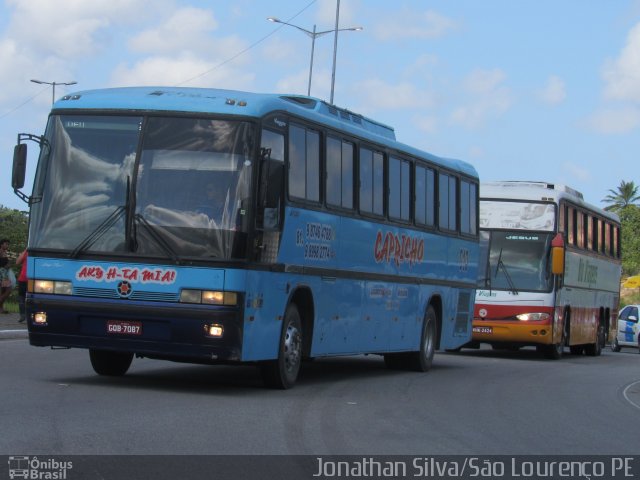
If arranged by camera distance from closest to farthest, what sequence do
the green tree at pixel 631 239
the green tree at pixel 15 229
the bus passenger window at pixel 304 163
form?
1. the bus passenger window at pixel 304 163
2. the green tree at pixel 15 229
3. the green tree at pixel 631 239

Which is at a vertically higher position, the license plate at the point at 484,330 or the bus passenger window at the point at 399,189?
the bus passenger window at the point at 399,189

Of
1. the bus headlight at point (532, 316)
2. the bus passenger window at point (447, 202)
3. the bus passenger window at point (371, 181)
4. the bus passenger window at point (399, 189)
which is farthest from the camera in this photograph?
the bus headlight at point (532, 316)

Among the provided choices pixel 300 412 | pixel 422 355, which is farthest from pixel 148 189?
pixel 422 355

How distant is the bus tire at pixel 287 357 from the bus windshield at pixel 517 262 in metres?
12.9

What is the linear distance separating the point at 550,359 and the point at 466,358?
2.67 m

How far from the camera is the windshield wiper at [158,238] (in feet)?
44.9

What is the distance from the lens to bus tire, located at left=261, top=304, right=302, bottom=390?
49.3 feet

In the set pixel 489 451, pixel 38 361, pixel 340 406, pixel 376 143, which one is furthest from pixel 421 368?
pixel 489 451

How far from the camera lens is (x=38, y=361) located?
18.3 m

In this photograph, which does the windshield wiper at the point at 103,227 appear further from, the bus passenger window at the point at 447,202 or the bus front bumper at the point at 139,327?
the bus passenger window at the point at 447,202

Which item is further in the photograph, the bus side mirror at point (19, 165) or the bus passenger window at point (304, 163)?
the bus passenger window at point (304, 163)

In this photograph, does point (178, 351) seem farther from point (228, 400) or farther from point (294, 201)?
point (294, 201)

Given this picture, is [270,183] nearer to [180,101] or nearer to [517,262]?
[180,101]

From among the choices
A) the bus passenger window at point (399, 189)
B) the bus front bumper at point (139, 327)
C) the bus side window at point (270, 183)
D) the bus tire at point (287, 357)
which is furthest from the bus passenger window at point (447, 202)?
the bus front bumper at point (139, 327)
